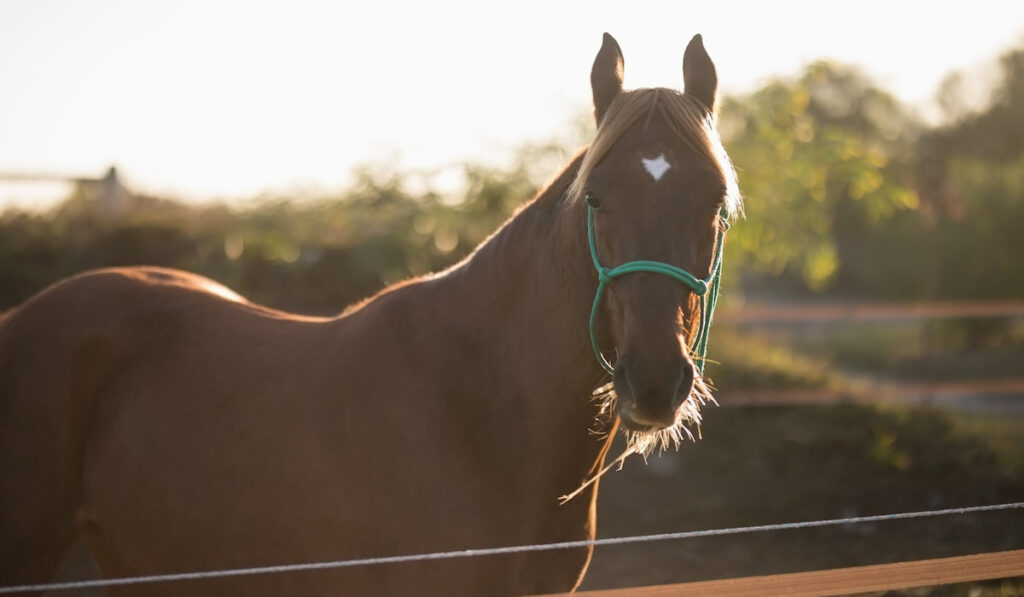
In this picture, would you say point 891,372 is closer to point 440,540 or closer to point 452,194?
point 452,194

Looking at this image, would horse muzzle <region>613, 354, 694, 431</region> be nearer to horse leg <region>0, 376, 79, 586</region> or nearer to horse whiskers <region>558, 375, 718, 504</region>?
horse whiskers <region>558, 375, 718, 504</region>

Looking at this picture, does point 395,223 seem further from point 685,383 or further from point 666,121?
point 685,383

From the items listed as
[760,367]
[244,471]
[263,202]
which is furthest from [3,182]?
[760,367]

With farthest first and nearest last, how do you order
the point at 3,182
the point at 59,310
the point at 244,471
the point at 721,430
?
the point at 721,430 < the point at 3,182 < the point at 59,310 < the point at 244,471

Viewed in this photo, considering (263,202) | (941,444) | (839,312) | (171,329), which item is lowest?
(941,444)

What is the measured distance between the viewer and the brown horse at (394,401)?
2.44 metres

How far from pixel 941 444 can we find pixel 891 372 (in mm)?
9339

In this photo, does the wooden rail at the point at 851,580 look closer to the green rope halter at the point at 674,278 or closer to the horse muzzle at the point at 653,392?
the horse muzzle at the point at 653,392

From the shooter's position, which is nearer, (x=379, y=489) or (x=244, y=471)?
(x=379, y=489)

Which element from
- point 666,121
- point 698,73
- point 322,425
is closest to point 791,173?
point 698,73

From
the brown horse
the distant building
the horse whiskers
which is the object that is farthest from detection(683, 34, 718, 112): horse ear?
the distant building

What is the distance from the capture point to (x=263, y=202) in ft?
26.2

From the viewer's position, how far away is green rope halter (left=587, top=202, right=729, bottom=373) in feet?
7.59

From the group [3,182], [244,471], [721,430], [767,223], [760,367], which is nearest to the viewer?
[244,471]
